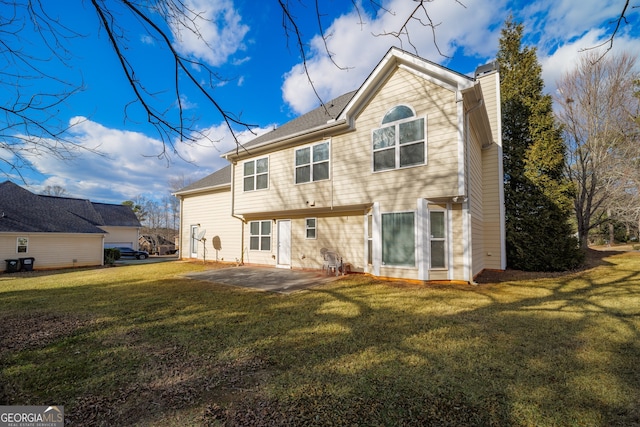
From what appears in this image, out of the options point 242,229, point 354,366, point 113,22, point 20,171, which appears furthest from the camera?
point 242,229

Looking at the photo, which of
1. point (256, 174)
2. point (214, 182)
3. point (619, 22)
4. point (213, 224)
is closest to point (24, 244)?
point (213, 224)

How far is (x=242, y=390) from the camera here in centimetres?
282

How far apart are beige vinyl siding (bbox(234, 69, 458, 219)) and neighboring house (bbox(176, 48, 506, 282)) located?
29mm

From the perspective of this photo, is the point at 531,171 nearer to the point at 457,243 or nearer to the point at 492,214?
the point at 492,214

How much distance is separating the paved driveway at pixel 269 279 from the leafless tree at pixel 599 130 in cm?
1427

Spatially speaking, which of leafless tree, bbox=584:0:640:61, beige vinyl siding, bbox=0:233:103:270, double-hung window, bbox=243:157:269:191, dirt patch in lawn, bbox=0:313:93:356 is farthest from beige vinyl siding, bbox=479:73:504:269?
beige vinyl siding, bbox=0:233:103:270

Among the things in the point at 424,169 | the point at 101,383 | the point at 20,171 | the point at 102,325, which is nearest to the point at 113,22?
the point at 20,171

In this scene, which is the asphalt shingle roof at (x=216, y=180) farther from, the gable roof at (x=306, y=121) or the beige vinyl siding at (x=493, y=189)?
the beige vinyl siding at (x=493, y=189)

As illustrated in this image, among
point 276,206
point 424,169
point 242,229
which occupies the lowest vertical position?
point 242,229

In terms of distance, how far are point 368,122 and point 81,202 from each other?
2662 centimetres

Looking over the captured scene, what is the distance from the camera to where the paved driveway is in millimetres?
8336

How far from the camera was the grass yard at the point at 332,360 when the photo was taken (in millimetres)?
2449

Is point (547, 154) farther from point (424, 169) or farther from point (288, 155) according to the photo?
point (288, 155)

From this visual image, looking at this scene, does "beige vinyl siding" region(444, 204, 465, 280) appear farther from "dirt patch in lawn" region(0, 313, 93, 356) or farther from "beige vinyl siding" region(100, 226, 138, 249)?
"beige vinyl siding" region(100, 226, 138, 249)
